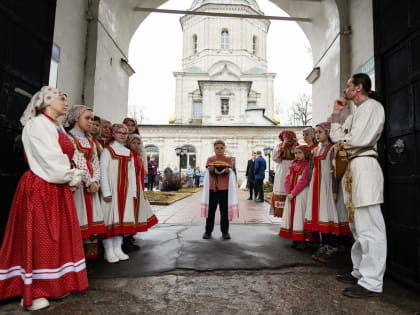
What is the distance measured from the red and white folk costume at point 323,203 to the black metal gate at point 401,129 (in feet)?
2.35

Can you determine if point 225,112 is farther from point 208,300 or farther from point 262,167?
point 208,300

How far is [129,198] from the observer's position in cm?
381

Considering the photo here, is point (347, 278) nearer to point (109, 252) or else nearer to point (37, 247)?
point (109, 252)

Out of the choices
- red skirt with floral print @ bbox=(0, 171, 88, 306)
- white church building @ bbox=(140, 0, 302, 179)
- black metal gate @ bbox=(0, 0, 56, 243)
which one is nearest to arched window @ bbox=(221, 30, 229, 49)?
white church building @ bbox=(140, 0, 302, 179)

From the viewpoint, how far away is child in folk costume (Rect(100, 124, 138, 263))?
3.63 m

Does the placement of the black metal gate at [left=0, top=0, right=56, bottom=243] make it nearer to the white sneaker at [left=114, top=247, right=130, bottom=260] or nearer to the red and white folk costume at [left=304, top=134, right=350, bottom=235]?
the white sneaker at [left=114, top=247, right=130, bottom=260]

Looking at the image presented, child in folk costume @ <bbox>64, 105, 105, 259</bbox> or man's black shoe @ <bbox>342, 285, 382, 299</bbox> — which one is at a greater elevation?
child in folk costume @ <bbox>64, 105, 105, 259</bbox>

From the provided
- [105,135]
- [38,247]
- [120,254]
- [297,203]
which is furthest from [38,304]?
[297,203]

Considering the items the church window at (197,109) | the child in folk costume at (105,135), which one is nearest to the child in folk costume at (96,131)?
the child in folk costume at (105,135)

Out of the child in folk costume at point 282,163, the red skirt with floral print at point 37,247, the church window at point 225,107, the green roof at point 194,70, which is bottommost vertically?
the red skirt with floral print at point 37,247

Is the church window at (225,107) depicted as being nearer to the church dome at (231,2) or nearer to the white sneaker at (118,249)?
the church dome at (231,2)

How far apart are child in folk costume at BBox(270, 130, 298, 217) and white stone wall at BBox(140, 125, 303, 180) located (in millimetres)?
24168

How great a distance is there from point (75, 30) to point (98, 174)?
357 cm

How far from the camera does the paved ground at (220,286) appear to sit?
2402 mm
